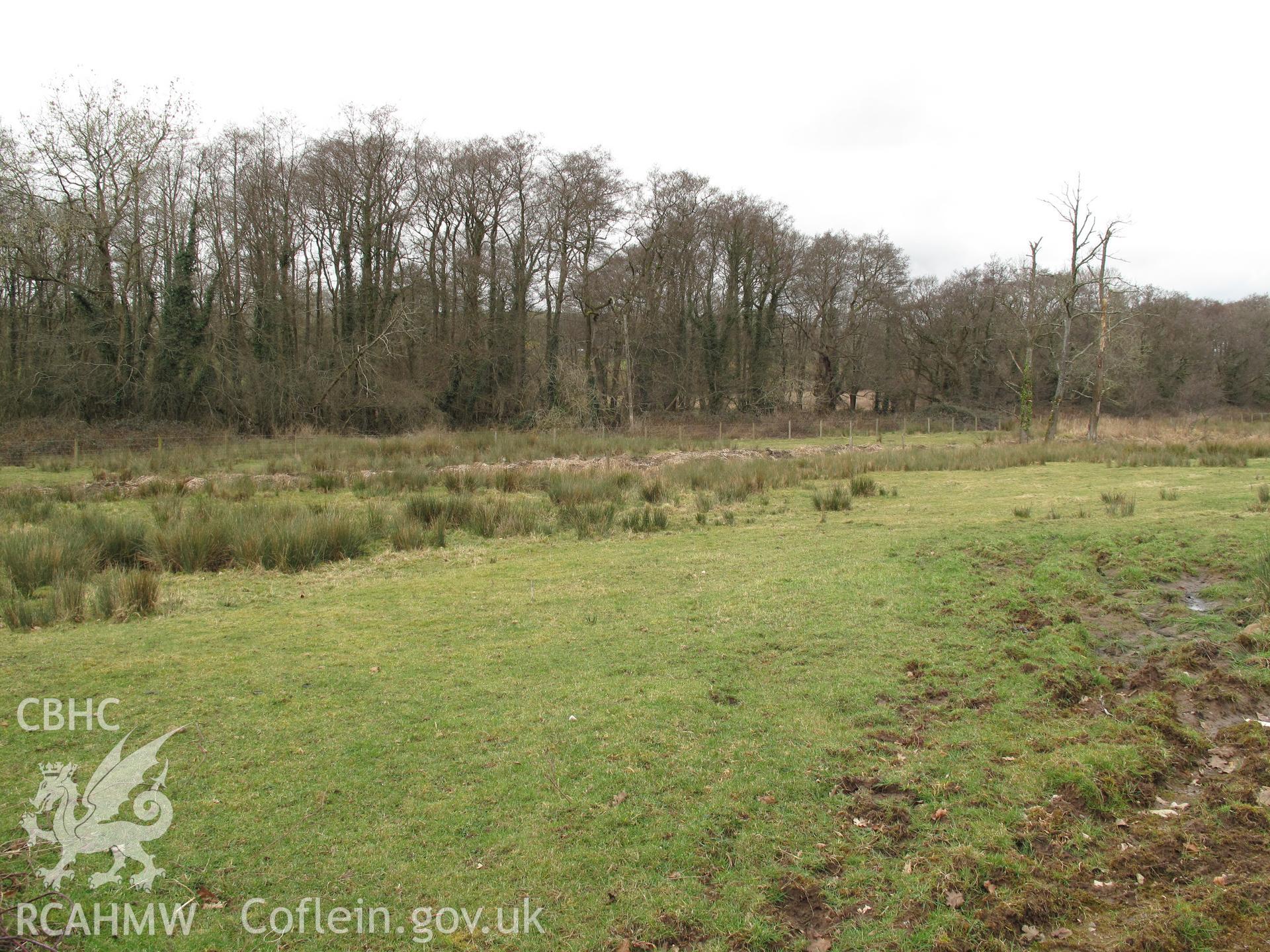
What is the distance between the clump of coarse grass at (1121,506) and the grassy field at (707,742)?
55.5 inches

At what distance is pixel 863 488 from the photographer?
46.4ft

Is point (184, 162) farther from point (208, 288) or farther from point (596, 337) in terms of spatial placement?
point (596, 337)

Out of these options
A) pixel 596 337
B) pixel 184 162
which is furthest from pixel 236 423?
pixel 596 337

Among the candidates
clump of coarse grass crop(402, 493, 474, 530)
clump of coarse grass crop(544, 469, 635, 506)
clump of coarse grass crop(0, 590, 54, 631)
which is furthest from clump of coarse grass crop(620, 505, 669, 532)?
clump of coarse grass crop(0, 590, 54, 631)

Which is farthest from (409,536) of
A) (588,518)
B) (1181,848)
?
(1181,848)

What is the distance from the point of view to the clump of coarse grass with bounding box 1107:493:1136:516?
387 inches

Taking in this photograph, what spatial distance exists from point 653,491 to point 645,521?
102 inches

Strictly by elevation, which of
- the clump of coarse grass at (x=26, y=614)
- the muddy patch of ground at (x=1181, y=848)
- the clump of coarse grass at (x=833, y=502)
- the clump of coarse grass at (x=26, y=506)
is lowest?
the muddy patch of ground at (x=1181, y=848)

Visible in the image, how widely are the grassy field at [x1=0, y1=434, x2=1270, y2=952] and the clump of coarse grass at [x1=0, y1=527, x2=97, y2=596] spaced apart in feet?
1.35

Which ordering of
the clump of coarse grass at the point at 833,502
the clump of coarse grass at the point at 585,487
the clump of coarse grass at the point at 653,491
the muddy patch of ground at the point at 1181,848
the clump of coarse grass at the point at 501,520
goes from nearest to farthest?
the muddy patch of ground at the point at 1181,848
the clump of coarse grass at the point at 501,520
the clump of coarse grass at the point at 833,502
the clump of coarse grass at the point at 585,487
the clump of coarse grass at the point at 653,491

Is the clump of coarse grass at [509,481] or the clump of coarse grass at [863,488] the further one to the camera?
the clump of coarse grass at [509,481]

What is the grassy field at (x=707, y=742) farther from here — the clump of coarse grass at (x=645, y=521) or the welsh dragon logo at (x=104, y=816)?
the clump of coarse grass at (x=645, y=521)

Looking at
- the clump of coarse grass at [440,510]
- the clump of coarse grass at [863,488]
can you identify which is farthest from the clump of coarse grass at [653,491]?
the clump of coarse grass at [863,488]

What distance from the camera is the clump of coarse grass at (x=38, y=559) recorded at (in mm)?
7453
